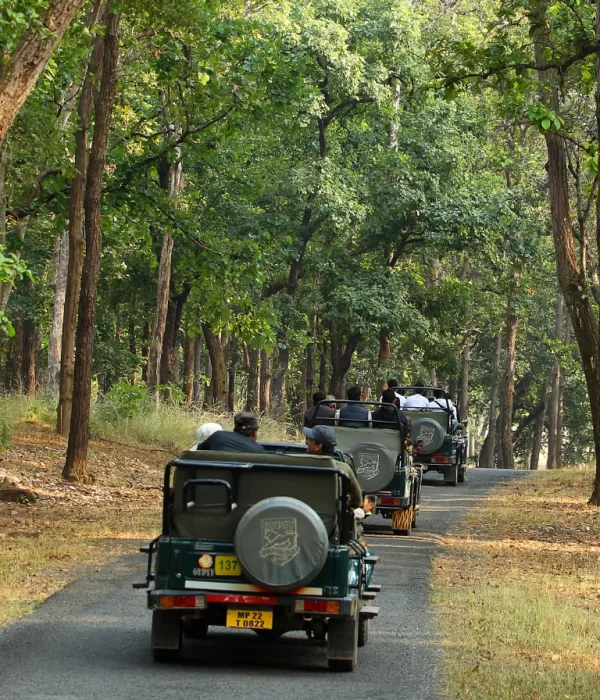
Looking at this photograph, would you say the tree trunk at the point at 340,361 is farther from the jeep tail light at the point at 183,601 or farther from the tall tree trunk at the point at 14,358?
the jeep tail light at the point at 183,601

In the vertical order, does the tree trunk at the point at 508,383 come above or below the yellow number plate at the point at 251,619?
above

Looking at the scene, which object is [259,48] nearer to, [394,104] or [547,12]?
[547,12]

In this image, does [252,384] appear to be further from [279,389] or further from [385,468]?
[385,468]

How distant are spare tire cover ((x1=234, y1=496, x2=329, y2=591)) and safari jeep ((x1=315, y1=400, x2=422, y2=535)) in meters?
7.53

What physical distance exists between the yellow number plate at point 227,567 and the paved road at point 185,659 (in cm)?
68

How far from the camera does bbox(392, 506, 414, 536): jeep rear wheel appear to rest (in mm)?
17312

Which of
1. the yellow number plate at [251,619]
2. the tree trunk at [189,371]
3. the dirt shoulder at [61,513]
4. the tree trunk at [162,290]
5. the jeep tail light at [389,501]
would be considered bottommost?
the dirt shoulder at [61,513]

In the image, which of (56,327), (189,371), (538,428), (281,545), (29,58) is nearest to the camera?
(281,545)

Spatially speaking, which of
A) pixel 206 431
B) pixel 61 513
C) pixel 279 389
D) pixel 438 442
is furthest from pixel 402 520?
pixel 279 389

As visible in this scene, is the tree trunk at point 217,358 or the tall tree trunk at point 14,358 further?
the tall tree trunk at point 14,358

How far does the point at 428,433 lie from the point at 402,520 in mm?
7282

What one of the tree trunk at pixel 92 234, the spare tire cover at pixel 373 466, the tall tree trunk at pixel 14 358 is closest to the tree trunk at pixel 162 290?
the tree trunk at pixel 92 234

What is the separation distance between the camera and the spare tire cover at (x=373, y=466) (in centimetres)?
1569

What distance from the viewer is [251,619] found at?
8352 millimetres
